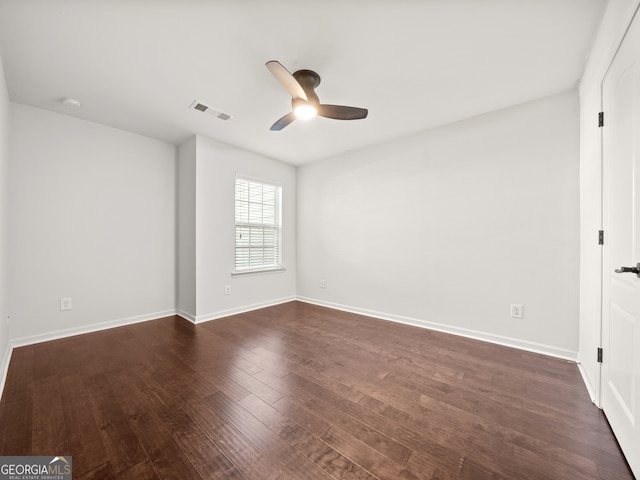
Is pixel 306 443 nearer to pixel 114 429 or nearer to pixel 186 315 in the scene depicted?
pixel 114 429

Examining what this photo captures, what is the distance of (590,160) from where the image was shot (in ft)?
6.42

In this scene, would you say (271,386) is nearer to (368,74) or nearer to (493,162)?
(368,74)

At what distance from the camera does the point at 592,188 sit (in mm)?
1890

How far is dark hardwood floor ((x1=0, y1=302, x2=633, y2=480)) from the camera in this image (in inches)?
49.5

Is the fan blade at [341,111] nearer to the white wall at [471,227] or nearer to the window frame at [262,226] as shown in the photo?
the white wall at [471,227]

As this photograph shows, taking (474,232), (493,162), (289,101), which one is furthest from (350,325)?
(289,101)

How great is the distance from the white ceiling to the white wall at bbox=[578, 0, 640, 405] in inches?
7.1

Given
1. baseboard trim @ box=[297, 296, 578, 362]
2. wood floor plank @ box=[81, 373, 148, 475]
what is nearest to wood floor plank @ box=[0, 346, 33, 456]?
wood floor plank @ box=[81, 373, 148, 475]

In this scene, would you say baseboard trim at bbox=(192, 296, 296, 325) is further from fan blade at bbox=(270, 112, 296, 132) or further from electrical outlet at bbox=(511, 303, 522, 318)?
electrical outlet at bbox=(511, 303, 522, 318)

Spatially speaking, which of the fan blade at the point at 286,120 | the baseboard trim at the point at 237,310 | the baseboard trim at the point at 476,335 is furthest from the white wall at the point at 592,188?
the baseboard trim at the point at 237,310

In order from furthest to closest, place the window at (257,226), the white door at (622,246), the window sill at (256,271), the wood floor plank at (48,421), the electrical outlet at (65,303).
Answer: the window at (257,226), the window sill at (256,271), the electrical outlet at (65,303), the wood floor plank at (48,421), the white door at (622,246)

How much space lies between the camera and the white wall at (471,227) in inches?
96.0

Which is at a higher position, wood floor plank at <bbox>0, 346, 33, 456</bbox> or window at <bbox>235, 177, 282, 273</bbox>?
window at <bbox>235, 177, 282, 273</bbox>

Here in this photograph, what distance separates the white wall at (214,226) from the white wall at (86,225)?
32 centimetres
